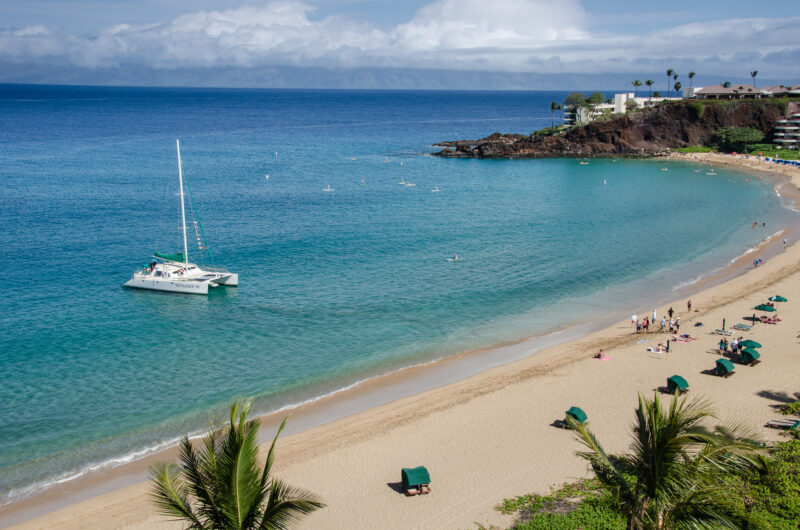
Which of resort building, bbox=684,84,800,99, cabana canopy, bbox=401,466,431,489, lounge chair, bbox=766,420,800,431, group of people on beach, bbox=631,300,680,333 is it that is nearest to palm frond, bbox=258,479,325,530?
cabana canopy, bbox=401,466,431,489

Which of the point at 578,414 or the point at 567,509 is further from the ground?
the point at 578,414

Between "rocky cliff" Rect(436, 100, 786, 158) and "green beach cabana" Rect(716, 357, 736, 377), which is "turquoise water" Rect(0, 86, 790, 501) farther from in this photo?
"rocky cliff" Rect(436, 100, 786, 158)

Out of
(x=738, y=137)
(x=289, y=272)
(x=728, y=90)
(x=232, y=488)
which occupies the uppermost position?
(x=728, y=90)

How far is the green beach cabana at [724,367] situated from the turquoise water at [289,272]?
431 inches

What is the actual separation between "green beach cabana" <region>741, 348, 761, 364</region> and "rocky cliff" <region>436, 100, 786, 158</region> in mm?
101361

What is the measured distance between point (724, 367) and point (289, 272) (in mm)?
32062

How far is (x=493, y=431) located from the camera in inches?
1056

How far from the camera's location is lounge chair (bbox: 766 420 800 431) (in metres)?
24.6

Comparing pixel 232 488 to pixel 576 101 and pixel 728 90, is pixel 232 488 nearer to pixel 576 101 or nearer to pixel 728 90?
pixel 576 101

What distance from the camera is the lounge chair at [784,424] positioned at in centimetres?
2463

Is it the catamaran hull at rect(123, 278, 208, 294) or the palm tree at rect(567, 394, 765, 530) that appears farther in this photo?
the catamaran hull at rect(123, 278, 208, 294)

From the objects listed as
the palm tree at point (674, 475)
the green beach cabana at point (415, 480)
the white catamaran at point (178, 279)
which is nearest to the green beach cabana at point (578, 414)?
the green beach cabana at point (415, 480)

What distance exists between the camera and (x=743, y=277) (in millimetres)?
51156

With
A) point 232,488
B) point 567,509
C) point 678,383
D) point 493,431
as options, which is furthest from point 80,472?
point 678,383
